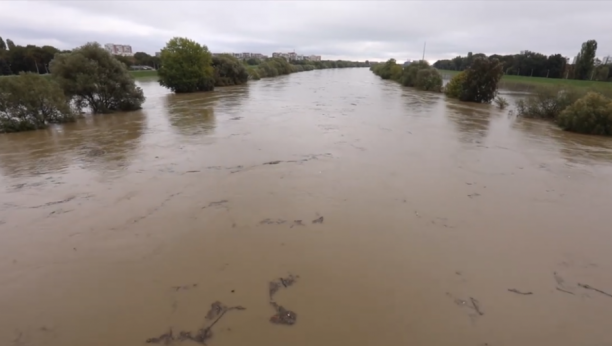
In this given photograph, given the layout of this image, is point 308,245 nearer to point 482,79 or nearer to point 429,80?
point 482,79

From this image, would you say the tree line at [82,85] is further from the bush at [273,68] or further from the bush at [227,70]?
the bush at [273,68]

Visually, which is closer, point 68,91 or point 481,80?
point 68,91

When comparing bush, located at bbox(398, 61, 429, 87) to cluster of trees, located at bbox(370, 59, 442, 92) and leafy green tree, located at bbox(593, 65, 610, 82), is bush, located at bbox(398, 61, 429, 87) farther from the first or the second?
leafy green tree, located at bbox(593, 65, 610, 82)

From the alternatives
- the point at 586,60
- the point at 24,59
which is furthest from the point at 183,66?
the point at 586,60

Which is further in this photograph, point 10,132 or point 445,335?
point 10,132

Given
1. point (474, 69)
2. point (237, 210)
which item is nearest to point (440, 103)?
point (474, 69)

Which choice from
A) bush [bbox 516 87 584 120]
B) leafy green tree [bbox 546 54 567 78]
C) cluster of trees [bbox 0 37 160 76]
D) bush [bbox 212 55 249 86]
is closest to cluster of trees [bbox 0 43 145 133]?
bush [bbox 212 55 249 86]

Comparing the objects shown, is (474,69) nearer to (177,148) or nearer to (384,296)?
(177,148)
